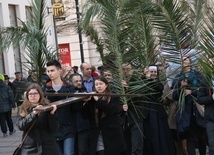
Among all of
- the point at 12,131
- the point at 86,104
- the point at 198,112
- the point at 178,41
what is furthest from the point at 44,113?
the point at 12,131

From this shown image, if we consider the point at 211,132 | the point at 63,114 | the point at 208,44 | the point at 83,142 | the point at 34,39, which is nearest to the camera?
the point at 208,44

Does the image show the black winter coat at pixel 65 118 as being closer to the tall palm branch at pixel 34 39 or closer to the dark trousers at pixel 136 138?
the tall palm branch at pixel 34 39

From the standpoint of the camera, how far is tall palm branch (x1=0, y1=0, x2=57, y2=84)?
25.3 feet

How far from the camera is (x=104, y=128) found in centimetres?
727

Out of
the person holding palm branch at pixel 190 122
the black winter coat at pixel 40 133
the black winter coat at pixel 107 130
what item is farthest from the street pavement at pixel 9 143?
the black winter coat at pixel 40 133

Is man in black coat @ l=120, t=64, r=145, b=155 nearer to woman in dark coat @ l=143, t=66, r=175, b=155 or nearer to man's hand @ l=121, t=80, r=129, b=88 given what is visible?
woman in dark coat @ l=143, t=66, r=175, b=155

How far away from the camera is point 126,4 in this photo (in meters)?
6.98

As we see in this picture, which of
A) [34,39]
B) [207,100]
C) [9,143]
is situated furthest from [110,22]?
[9,143]

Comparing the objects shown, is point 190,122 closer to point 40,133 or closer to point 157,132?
point 157,132

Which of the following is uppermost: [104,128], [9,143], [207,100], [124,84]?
[124,84]

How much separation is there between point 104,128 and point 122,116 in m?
0.85

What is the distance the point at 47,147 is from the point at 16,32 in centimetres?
232

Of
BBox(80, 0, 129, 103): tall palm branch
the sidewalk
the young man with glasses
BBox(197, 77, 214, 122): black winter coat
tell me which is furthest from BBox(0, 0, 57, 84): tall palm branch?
the sidewalk

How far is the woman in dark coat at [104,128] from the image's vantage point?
283 inches
